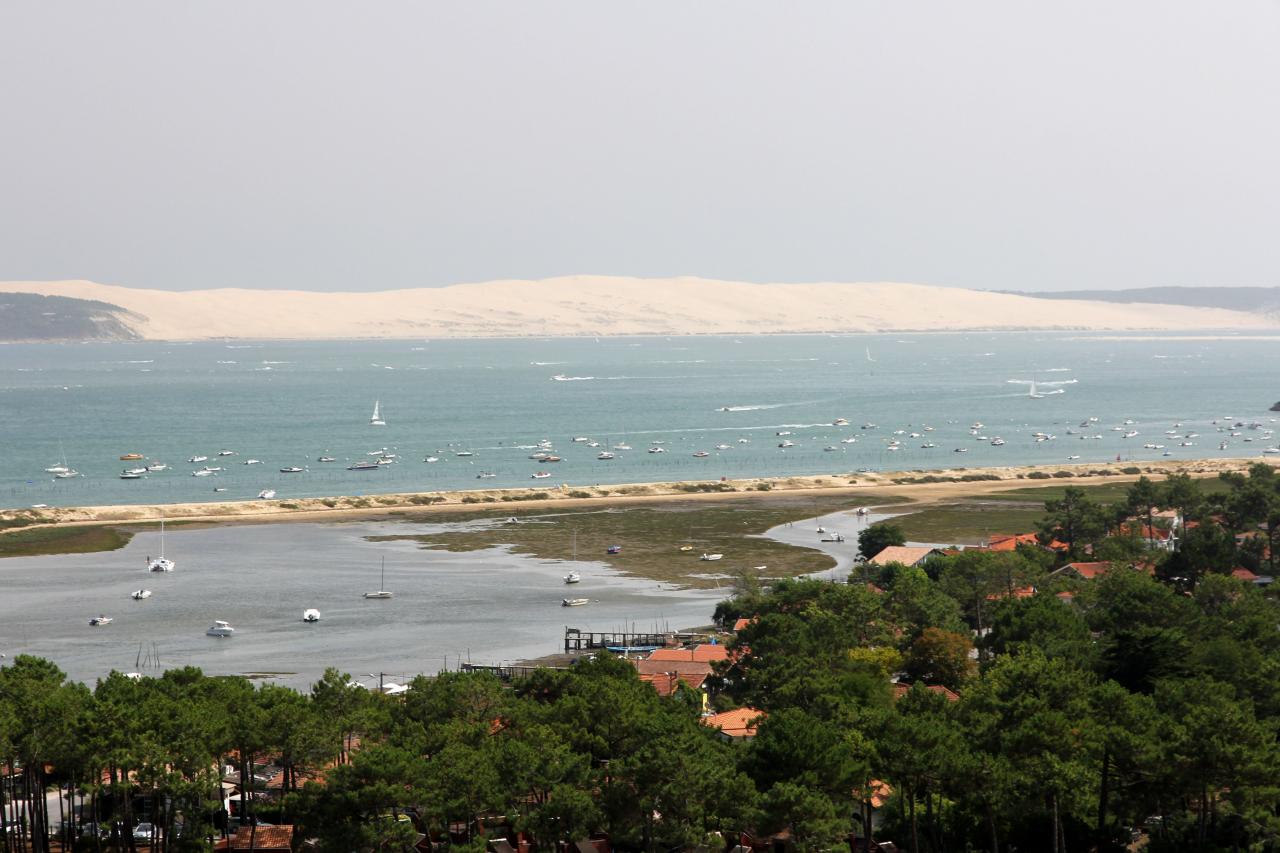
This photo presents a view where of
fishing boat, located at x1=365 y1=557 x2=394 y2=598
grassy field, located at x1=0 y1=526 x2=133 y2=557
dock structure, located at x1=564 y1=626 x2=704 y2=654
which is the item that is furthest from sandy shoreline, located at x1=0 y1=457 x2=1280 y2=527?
dock structure, located at x1=564 y1=626 x2=704 y2=654

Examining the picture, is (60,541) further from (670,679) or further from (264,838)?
(264,838)

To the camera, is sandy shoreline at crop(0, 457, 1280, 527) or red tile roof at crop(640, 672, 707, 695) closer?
red tile roof at crop(640, 672, 707, 695)

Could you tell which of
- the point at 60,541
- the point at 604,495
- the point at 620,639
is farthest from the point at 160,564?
the point at 604,495

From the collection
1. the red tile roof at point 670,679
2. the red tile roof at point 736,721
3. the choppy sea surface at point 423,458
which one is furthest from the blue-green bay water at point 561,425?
the red tile roof at point 736,721

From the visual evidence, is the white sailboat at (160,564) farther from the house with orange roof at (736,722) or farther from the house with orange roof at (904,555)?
the house with orange roof at (736,722)

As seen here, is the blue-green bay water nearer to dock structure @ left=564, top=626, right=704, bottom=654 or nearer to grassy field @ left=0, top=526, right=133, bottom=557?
grassy field @ left=0, top=526, right=133, bottom=557

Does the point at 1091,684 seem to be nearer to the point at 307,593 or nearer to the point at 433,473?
the point at 307,593
